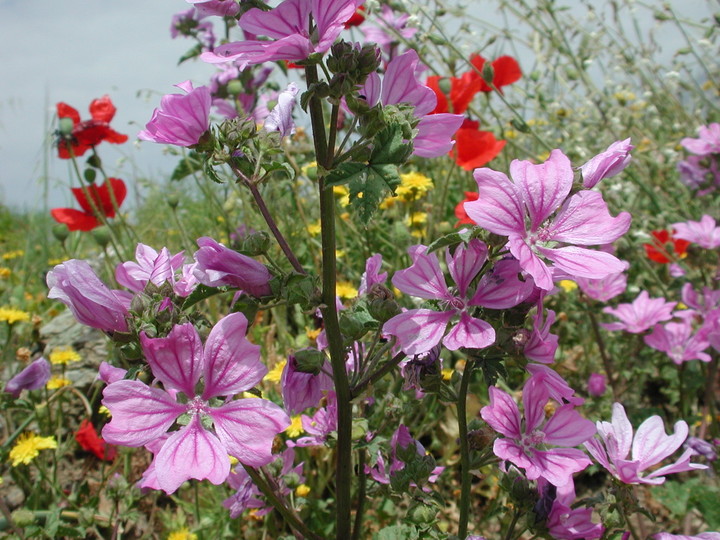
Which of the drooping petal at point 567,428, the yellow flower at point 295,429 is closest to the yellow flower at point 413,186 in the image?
the yellow flower at point 295,429

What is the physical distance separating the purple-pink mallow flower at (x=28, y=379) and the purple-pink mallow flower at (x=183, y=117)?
1.07 metres

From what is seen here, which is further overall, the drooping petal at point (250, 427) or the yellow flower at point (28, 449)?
the yellow flower at point (28, 449)

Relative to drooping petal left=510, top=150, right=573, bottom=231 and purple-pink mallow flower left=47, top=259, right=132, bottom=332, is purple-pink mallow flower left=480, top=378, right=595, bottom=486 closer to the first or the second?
drooping petal left=510, top=150, right=573, bottom=231

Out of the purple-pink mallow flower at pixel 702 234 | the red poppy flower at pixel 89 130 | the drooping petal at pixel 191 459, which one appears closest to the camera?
the drooping petal at pixel 191 459

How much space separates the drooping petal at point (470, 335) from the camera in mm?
946

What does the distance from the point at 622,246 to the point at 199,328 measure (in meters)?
2.25

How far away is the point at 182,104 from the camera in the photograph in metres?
0.96

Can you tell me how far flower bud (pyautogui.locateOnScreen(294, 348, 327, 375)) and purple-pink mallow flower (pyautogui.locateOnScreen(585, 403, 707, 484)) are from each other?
544mm

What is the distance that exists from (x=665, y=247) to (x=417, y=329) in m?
2.06

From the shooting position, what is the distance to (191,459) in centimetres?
88

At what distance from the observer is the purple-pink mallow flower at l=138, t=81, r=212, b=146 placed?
96cm

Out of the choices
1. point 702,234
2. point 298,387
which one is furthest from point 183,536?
point 702,234

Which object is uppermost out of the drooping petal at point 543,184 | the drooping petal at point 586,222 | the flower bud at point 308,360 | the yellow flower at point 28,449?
the drooping petal at point 543,184

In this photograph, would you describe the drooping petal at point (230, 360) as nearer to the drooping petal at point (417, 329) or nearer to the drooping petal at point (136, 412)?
the drooping petal at point (136, 412)
